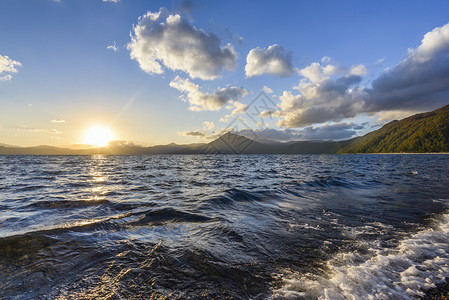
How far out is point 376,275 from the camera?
4.40 m

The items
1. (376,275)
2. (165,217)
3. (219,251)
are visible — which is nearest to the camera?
(376,275)

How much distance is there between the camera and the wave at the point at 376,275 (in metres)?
3.81

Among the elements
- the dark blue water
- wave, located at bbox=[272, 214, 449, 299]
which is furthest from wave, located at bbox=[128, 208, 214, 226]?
wave, located at bbox=[272, 214, 449, 299]

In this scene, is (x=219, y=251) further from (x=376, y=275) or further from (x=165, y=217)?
(x=165, y=217)

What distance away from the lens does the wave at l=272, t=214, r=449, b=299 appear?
3.81 metres

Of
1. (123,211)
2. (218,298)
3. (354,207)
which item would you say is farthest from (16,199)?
(354,207)

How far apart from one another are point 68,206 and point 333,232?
12522 mm

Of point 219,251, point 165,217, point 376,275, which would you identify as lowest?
point 165,217

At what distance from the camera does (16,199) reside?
11.9 meters

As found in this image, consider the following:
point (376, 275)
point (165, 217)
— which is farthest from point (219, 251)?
point (165, 217)

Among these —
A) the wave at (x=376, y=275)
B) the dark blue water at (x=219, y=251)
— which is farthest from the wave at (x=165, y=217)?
the wave at (x=376, y=275)

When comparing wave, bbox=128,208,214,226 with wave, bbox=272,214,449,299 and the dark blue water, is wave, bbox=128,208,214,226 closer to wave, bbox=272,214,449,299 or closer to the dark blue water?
the dark blue water

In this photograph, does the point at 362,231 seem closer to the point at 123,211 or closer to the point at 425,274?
the point at 425,274

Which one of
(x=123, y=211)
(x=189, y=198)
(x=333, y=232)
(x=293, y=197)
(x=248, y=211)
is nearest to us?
(x=333, y=232)
